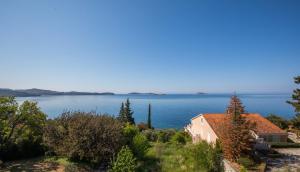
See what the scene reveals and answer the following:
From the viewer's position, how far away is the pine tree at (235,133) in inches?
669

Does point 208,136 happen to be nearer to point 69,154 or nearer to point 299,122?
point 299,122

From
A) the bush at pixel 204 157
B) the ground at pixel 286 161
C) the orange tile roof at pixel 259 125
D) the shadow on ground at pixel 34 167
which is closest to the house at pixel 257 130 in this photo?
the orange tile roof at pixel 259 125

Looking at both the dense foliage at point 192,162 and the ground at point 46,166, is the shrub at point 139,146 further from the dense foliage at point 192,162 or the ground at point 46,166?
the ground at point 46,166

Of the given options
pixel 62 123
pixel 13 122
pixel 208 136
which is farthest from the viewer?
pixel 208 136

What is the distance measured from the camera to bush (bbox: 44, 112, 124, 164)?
1311 centimetres

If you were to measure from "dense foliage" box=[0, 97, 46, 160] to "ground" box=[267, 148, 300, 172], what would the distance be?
1955cm

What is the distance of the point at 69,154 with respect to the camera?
1291 cm

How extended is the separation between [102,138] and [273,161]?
16128 mm

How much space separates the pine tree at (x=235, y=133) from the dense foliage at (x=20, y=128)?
16160mm

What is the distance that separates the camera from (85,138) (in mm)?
12930

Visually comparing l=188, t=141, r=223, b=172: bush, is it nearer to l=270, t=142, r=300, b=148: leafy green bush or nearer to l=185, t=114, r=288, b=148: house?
l=185, t=114, r=288, b=148: house

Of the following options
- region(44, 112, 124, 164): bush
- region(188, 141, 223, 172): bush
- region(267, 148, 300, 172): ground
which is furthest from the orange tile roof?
region(44, 112, 124, 164): bush

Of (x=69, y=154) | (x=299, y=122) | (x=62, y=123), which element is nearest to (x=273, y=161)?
(x=299, y=122)

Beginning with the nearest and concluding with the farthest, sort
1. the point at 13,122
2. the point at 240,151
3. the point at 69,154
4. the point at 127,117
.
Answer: the point at 69,154, the point at 13,122, the point at 240,151, the point at 127,117
